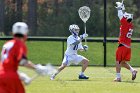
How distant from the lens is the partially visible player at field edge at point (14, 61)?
31.1ft

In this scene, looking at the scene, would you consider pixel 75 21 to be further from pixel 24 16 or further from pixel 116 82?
pixel 116 82

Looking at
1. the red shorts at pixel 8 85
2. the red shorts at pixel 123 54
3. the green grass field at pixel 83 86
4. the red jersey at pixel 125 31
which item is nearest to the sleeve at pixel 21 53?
the red shorts at pixel 8 85

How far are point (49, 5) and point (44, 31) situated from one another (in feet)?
7.99

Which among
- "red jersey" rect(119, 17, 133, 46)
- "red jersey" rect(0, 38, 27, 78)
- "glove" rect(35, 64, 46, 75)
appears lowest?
"red jersey" rect(119, 17, 133, 46)

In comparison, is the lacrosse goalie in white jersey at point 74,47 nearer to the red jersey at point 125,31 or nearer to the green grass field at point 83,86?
the green grass field at point 83,86

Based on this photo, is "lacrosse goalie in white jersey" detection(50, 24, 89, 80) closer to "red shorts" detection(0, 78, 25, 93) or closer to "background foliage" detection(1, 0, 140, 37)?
"red shorts" detection(0, 78, 25, 93)

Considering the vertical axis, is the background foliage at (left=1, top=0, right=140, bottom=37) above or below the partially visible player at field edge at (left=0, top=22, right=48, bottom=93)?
below

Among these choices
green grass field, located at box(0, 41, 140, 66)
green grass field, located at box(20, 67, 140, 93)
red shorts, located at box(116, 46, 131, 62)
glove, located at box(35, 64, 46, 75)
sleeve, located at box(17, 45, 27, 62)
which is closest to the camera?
sleeve, located at box(17, 45, 27, 62)

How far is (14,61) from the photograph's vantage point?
31.5ft

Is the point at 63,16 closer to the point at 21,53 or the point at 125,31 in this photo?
the point at 125,31

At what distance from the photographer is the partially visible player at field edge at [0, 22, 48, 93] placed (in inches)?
374

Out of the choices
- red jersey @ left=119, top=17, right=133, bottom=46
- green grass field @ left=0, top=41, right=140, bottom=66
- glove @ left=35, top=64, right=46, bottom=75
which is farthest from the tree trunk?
glove @ left=35, top=64, right=46, bottom=75

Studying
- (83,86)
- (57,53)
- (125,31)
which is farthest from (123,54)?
(57,53)

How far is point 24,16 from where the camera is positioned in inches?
1293
